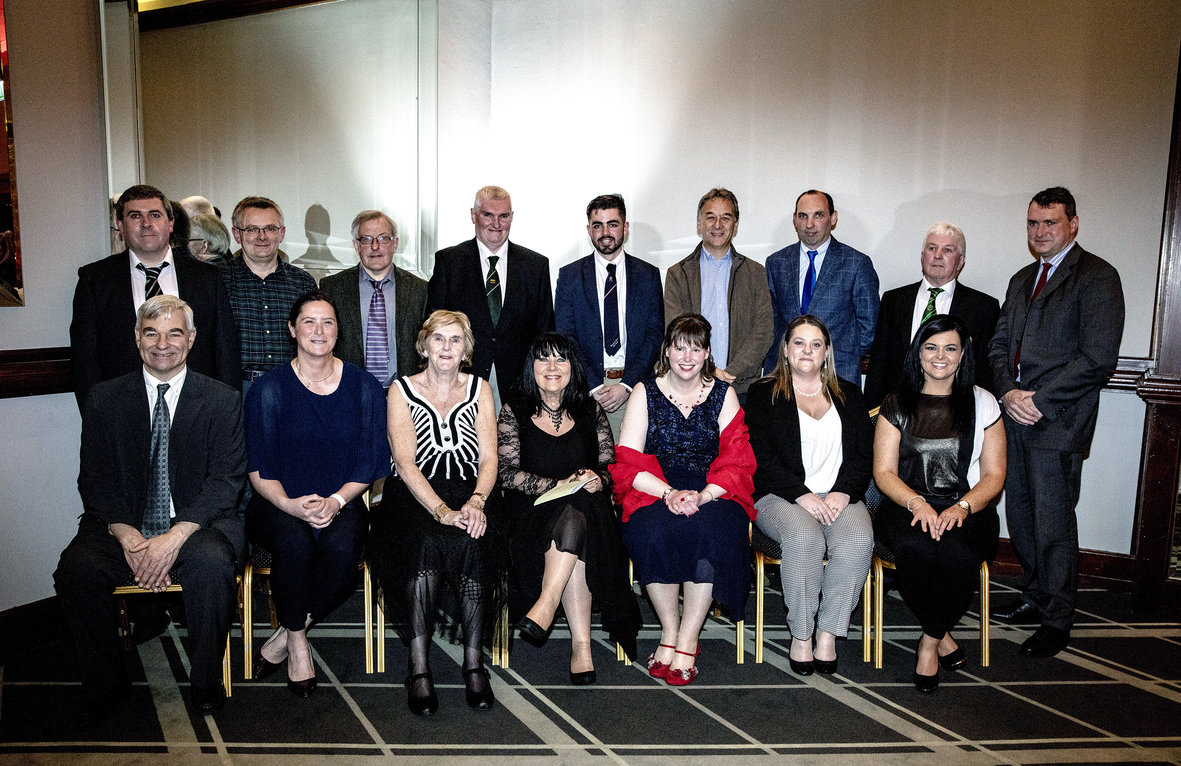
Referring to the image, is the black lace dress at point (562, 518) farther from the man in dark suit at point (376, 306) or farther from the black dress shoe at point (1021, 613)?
the black dress shoe at point (1021, 613)

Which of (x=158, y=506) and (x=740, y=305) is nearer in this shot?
(x=158, y=506)

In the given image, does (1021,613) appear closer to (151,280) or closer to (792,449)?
(792,449)

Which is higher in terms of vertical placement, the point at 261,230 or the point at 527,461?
the point at 261,230

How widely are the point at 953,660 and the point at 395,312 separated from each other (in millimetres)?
2906

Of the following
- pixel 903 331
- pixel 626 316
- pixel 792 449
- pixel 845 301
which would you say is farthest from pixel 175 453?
pixel 903 331

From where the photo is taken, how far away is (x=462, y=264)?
13.7 feet

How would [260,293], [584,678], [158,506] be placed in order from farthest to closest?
[260,293], [584,678], [158,506]

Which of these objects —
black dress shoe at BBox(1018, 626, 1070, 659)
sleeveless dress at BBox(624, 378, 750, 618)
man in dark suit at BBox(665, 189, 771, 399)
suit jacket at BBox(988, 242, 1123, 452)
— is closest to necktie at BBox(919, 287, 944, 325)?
suit jacket at BBox(988, 242, 1123, 452)

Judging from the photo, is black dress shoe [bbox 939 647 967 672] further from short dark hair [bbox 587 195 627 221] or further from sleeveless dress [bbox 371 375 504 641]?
short dark hair [bbox 587 195 627 221]

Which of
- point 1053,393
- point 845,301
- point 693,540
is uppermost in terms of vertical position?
point 845,301

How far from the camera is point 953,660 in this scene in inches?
134

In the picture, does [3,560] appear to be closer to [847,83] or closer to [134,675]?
[134,675]

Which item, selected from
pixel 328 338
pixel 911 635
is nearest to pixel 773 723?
pixel 911 635

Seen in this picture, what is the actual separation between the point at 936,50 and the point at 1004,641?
3.13 metres
